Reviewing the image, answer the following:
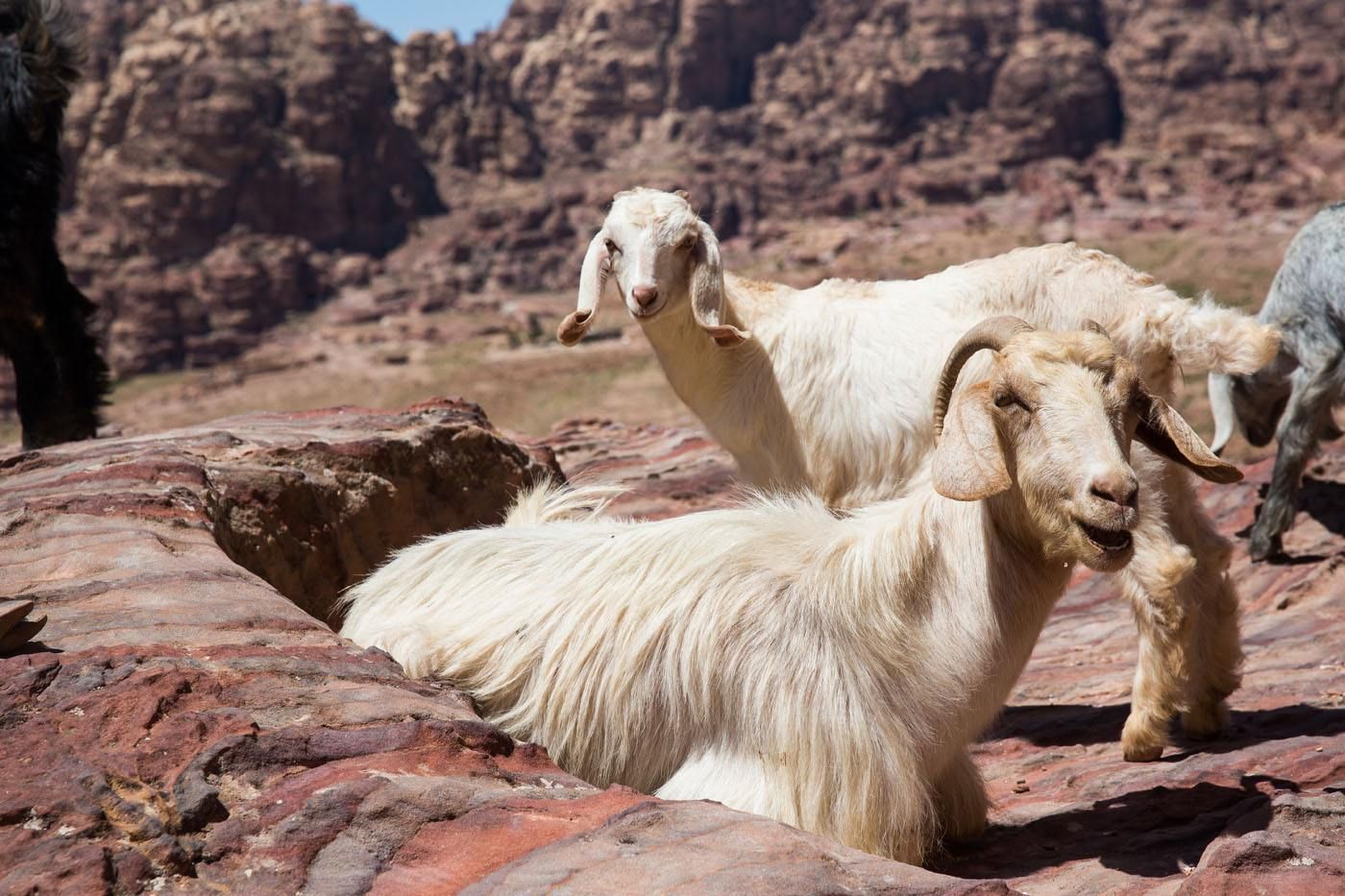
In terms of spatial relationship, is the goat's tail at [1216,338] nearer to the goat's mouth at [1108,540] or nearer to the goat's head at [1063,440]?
the goat's head at [1063,440]

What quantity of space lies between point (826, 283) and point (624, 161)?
84.0m

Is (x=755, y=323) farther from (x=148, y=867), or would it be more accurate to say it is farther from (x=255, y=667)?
(x=148, y=867)

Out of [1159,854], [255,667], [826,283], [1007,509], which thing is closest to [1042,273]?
[826,283]

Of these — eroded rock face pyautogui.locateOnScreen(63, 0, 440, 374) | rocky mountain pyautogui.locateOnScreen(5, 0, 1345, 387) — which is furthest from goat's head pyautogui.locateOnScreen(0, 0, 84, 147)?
eroded rock face pyautogui.locateOnScreen(63, 0, 440, 374)

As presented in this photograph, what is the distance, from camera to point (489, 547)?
14.2 feet

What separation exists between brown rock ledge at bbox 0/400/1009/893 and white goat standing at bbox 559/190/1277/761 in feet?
8.31

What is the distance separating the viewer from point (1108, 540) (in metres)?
3.23

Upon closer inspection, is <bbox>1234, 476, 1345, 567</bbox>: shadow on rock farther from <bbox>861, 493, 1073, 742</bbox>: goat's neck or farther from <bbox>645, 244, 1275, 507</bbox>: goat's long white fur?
<bbox>861, 493, 1073, 742</bbox>: goat's neck

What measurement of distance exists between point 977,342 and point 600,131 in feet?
302

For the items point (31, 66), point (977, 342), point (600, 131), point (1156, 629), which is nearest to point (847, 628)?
point (977, 342)

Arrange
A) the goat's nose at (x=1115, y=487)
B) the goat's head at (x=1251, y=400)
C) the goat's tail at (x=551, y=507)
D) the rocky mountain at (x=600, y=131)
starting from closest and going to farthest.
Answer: the goat's nose at (x=1115, y=487) < the goat's tail at (x=551, y=507) < the goat's head at (x=1251, y=400) < the rocky mountain at (x=600, y=131)

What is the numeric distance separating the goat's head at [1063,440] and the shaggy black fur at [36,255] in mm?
6887

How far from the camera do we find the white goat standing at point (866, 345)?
17.0 ft

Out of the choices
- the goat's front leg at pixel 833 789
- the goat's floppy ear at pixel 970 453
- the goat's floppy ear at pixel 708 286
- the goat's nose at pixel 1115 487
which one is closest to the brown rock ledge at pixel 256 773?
the goat's front leg at pixel 833 789
